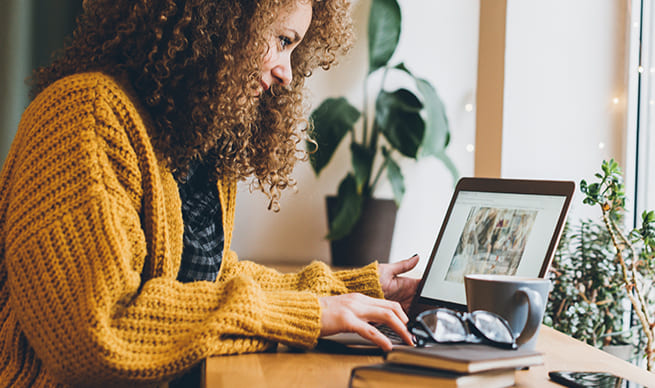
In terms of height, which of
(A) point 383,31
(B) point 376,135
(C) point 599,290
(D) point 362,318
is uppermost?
(A) point 383,31

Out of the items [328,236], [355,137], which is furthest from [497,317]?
[355,137]

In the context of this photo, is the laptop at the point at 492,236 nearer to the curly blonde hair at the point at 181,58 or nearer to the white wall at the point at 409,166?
the curly blonde hair at the point at 181,58

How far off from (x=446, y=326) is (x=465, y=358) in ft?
0.21

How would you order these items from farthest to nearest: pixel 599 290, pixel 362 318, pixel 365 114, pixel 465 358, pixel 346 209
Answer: pixel 365 114, pixel 346 209, pixel 599 290, pixel 362 318, pixel 465 358

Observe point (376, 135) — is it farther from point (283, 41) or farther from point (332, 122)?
point (283, 41)

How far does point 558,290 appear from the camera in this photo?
132cm

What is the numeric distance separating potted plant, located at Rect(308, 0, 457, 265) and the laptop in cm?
90

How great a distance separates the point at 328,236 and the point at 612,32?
980 mm

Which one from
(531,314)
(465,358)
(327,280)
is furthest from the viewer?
(327,280)

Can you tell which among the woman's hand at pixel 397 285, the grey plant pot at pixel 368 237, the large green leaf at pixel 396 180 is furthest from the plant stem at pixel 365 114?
the woman's hand at pixel 397 285

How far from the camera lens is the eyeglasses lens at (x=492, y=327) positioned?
58 cm

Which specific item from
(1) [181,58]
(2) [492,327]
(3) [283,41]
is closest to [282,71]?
(3) [283,41]

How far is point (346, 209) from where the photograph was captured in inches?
73.3

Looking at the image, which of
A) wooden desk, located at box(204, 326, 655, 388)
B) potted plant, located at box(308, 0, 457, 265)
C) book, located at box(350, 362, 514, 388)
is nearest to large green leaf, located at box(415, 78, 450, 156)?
potted plant, located at box(308, 0, 457, 265)
